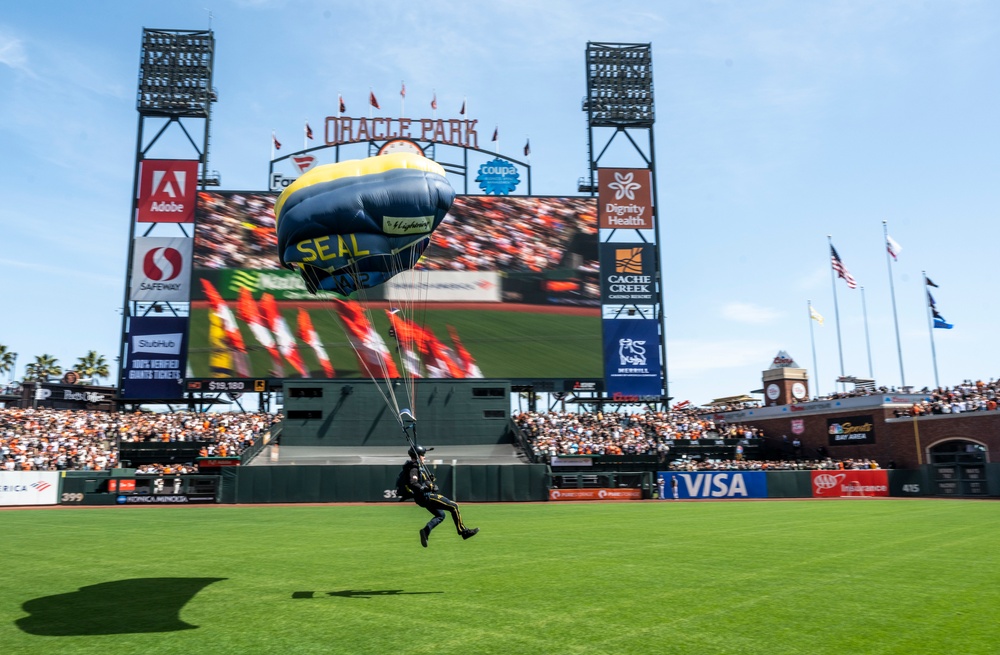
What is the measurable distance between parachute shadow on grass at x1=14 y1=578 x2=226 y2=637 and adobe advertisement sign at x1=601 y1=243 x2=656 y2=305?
4588cm

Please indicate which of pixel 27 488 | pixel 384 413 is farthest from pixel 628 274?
pixel 27 488

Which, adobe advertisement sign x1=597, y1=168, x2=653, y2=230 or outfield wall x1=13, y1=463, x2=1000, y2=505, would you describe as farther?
adobe advertisement sign x1=597, y1=168, x2=653, y2=230

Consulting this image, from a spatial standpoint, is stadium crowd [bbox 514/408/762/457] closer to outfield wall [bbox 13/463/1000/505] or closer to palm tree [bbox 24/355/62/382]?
outfield wall [bbox 13/463/1000/505]

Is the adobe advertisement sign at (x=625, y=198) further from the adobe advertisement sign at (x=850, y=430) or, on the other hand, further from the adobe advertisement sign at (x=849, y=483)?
the adobe advertisement sign at (x=849, y=483)

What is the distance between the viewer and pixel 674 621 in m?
8.03

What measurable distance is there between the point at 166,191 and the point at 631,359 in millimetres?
35967

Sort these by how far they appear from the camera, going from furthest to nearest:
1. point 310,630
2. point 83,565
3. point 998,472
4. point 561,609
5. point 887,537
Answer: point 998,472 < point 887,537 < point 83,565 < point 561,609 < point 310,630

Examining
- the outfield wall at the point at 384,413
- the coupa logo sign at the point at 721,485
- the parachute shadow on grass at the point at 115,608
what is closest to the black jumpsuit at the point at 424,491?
the parachute shadow on grass at the point at 115,608

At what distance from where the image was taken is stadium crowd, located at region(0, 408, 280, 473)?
40.7 m

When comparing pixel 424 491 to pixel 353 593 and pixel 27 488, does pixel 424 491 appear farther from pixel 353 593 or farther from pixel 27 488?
pixel 27 488

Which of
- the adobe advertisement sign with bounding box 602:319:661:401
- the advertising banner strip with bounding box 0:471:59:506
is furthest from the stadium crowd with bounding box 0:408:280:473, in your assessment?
the adobe advertisement sign with bounding box 602:319:661:401

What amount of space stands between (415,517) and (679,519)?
8414 millimetres

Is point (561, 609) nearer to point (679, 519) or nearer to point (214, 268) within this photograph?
point (679, 519)

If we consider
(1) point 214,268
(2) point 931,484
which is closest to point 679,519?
(2) point 931,484
